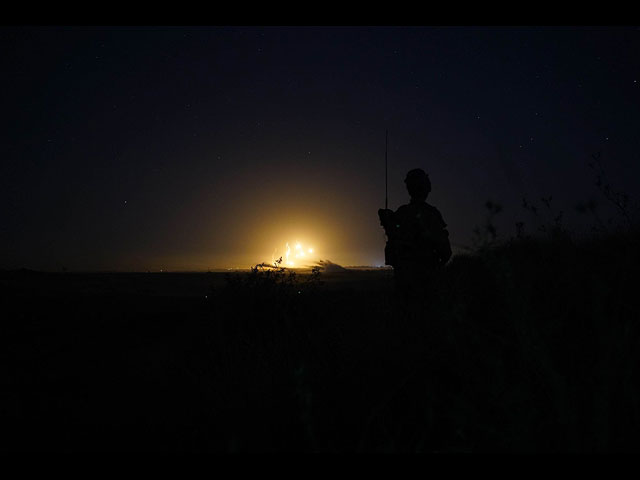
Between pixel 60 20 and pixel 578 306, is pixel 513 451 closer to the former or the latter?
pixel 578 306

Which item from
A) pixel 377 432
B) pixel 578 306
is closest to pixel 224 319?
pixel 377 432

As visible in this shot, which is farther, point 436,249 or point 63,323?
point 63,323

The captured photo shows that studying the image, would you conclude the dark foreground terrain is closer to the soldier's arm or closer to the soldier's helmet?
the soldier's arm

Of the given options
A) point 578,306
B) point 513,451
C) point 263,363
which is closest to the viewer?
point 513,451

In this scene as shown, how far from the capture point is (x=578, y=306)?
3.06 metres

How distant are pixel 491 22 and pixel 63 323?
29.5 ft

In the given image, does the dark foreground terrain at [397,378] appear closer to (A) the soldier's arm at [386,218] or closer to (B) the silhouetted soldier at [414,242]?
(B) the silhouetted soldier at [414,242]

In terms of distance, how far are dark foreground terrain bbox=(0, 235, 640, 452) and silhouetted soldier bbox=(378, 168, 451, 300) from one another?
10.8 inches

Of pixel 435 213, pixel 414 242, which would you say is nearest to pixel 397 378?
pixel 414 242

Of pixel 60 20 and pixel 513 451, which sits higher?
pixel 60 20

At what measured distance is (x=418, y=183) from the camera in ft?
16.9

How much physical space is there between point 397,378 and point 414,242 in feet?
7.86

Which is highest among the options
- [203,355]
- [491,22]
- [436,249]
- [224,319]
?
[491,22]

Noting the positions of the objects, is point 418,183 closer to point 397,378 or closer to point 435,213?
point 435,213
